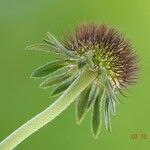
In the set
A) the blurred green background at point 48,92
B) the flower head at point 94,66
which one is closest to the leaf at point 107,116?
the flower head at point 94,66

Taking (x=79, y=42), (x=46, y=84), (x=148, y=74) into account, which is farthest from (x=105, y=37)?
(x=148, y=74)

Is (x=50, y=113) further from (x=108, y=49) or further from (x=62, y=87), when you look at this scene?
(x=108, y=49)

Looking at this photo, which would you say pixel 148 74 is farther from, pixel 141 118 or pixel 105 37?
pixel 105 37

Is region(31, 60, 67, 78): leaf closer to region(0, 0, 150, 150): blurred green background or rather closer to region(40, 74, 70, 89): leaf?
region(40, 74, 70, 89): leaf

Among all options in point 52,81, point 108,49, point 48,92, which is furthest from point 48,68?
point 48,92

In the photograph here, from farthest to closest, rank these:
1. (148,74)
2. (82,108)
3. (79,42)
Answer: (148,74)
(79,42)
(82,108)

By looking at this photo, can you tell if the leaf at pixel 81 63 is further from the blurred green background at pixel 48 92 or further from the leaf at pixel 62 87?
the blurred green background at pixel 48 92

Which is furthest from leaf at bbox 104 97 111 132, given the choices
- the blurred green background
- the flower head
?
the blurred green background
